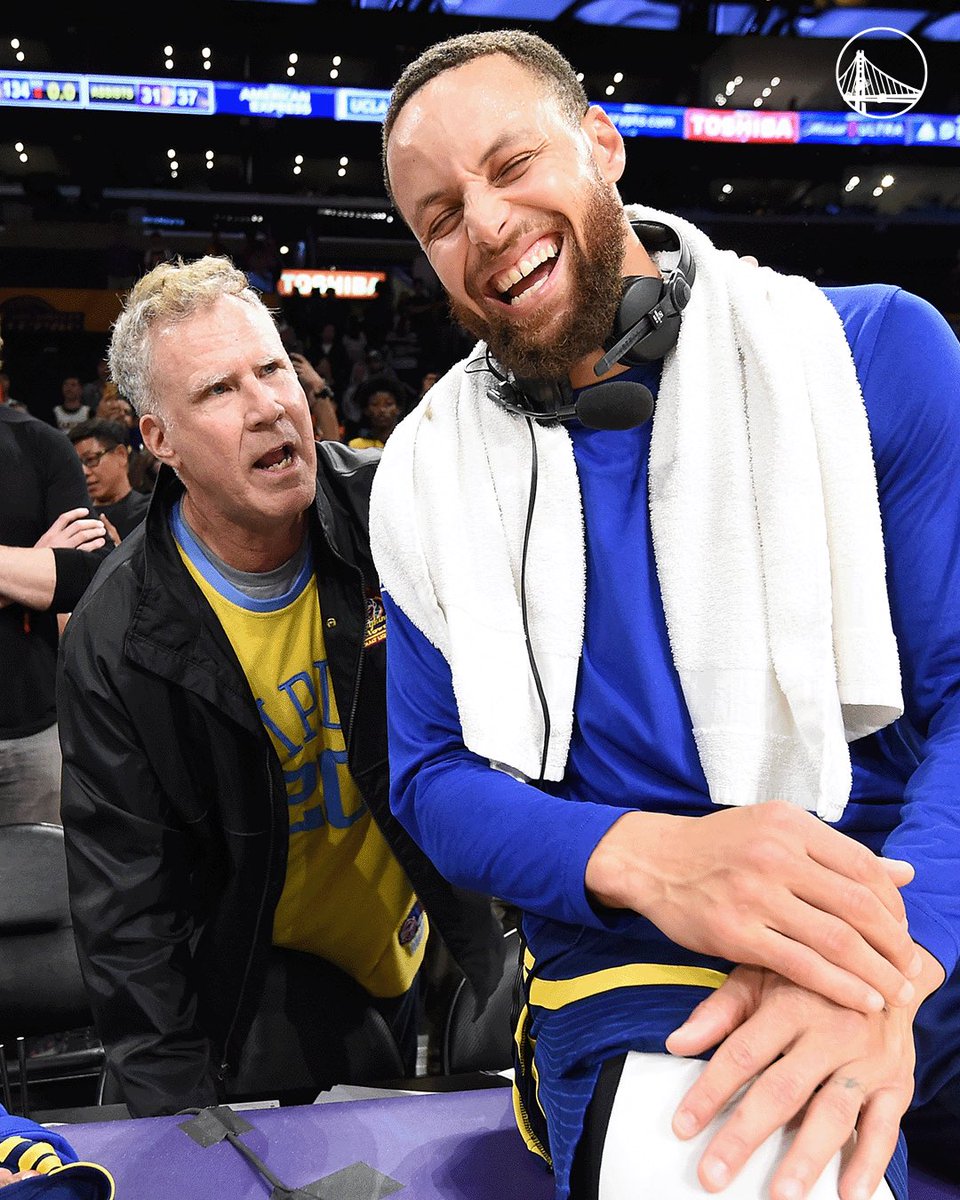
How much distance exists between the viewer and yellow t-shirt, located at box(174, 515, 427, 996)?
1865mm

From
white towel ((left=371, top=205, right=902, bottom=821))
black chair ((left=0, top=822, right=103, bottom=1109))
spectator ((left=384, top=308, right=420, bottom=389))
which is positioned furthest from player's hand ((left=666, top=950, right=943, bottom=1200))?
spectator ((left=384, top=308, right=420, bottom=389))

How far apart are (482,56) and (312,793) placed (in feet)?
3.86

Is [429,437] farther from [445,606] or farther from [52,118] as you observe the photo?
[52,118]

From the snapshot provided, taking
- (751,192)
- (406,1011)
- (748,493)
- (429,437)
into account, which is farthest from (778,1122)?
(751,192)

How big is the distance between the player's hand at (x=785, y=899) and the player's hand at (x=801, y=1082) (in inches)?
1.0

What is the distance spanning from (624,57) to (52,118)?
15.5 feet

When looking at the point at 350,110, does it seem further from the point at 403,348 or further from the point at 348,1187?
the point at 348,1187

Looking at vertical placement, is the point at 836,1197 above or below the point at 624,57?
below

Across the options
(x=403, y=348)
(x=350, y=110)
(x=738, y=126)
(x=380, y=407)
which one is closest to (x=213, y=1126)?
(x=380, y=407)

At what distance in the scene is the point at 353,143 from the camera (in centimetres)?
975

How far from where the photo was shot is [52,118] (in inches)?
365

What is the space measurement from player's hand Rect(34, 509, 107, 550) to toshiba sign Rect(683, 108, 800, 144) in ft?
26.5

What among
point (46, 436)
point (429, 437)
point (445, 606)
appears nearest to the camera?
point (445, 606)

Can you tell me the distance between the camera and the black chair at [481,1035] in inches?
69.7
